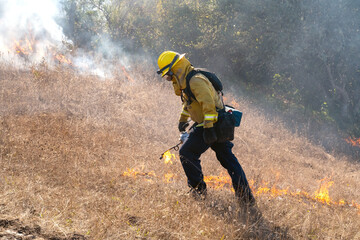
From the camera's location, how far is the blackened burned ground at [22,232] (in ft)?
7.63

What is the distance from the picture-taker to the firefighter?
3.51 m

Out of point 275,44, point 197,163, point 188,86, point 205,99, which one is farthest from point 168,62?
point 275,44

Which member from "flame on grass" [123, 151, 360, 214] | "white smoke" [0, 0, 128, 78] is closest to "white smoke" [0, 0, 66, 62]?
"white smoke" [0, 0, 128, 78]

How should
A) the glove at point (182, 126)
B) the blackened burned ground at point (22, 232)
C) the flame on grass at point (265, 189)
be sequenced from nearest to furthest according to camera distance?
the blackened burned ground at point (22, 232)
the glove at point (182, 126)
the flame on grass at point (265, 189)

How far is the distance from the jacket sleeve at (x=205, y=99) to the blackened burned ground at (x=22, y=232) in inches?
69.5

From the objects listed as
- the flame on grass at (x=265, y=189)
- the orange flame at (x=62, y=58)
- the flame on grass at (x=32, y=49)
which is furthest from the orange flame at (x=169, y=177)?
the orange flame at (x=62, y=58)

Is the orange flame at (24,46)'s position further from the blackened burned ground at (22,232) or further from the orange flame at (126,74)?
the blackened burned ground at (22,232)

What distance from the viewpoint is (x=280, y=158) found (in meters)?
7.56

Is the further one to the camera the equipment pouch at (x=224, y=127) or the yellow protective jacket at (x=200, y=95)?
the equipment pouch at (x=224, y=127)

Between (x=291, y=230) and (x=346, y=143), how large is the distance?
348 inches

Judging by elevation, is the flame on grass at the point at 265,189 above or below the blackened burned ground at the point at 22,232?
below

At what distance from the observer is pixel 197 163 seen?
375 cm

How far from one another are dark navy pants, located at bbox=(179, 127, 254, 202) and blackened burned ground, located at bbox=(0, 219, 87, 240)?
159 centimetres

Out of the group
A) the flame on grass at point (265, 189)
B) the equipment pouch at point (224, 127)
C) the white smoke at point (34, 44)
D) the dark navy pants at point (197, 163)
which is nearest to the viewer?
the equipment pouch at point (224, 127)
